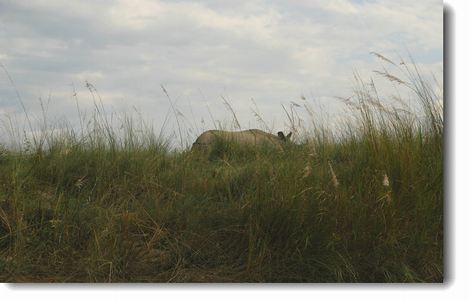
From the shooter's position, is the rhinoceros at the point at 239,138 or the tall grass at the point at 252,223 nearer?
the tall grass at the point at 252,223

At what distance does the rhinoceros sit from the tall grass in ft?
5.49

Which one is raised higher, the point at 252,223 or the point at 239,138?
the point at 239,138

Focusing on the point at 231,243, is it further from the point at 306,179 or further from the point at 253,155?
the point at 253,155

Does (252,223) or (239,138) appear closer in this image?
(252,223)

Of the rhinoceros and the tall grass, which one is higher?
the rhinoceros

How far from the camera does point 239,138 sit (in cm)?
625

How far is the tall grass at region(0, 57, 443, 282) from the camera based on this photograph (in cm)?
322

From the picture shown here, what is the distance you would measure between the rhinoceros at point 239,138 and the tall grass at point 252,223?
5.49ft

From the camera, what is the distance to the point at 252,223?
11.1ft

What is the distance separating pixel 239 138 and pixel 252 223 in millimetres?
2922

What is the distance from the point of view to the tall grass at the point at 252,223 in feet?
10.6

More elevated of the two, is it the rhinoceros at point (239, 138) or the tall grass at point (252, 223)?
the rhinoceros at point (239, 138)

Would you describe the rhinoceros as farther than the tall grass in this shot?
Yes

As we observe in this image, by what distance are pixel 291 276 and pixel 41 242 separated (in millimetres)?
1569
